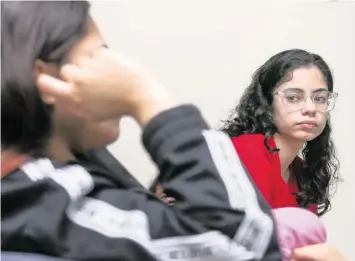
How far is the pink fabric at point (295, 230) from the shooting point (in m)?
0.45

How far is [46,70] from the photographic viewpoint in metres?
0.44

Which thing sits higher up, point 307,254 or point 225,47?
point 225,47

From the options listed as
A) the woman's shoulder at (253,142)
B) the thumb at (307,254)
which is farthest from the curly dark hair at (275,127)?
the thumb at (307,254)

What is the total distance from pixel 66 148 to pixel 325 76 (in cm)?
32

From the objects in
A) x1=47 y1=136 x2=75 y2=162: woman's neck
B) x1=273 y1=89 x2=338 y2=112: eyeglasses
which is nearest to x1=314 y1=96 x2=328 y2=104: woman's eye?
x1=273 y1=89 x2=338 y2=112: eyeglasses

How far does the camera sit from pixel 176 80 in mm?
Result: 517

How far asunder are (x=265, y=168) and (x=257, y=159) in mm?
17

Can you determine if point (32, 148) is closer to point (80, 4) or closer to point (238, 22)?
point (80, 4)

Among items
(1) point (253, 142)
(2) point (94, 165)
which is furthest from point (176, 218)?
(1) point (253, 142)

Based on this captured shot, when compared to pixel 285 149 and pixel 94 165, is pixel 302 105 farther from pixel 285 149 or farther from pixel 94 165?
pixel 94 165

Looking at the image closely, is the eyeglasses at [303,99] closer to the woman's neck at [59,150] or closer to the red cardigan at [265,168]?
the red cardigan at [265,168]

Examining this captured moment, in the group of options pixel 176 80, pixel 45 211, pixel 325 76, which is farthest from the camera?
pixel 325 76

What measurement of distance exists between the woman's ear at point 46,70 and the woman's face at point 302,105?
263mm

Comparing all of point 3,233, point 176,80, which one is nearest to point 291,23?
point 176,80
